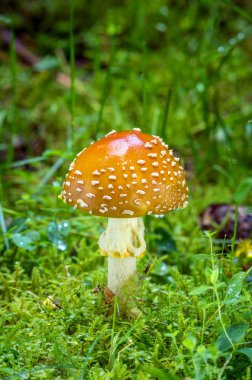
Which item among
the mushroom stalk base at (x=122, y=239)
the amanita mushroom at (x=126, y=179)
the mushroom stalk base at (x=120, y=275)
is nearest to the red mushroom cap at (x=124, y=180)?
the amanita mushroom at (x=126, y=179)

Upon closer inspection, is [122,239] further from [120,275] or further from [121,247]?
[120,275]

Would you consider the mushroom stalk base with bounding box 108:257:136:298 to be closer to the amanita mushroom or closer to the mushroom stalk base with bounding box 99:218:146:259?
the mushroom stalk base with bounding box 99:218:146:259

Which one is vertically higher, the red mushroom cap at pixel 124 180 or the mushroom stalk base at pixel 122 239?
the red mushroom cap at pixel 124 180

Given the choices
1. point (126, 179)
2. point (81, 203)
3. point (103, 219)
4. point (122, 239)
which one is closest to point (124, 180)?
point (126, 179)

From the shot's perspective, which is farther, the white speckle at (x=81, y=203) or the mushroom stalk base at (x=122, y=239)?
the mushroom stalk base at (x=122, y=239)

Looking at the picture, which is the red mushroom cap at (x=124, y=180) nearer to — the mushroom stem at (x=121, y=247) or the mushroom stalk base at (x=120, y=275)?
the mushroom stem at (x=121, y=247)

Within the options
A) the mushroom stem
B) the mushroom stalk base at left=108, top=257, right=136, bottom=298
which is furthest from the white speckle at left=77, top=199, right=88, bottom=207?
the mushroom stalk base at left=108, top=257, right=136, bottom=298

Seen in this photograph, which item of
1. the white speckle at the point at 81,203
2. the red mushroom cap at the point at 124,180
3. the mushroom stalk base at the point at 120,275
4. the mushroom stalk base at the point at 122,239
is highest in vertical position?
the red mushroom cap at the point at 124,180
